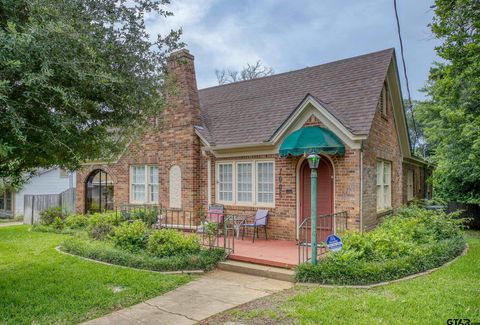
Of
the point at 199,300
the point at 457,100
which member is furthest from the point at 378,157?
the point at 199,300

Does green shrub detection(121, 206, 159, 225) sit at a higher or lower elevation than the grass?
higher

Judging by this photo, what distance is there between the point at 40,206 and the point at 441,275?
17.6 m

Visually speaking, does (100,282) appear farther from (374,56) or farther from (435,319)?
(374,56)

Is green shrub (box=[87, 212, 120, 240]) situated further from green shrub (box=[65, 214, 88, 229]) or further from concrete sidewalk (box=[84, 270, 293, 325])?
concrete sidewalk (box=[84, 270, 293, 325])

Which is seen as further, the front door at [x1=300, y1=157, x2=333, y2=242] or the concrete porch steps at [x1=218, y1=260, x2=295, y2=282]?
the front door at [x1=300, y1=157, x2=333, y2=242]

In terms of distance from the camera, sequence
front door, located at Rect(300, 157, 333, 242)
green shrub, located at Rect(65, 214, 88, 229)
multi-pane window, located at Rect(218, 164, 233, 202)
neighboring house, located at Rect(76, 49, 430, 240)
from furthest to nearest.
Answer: green shrub, located at Rect(65, 214, 88, 229) → multi-pane window, located at Rect(218, 164, 233, 202) → front door, located at Rect(300, 157, 333, 242) → neighboring house, located at Rect(76, 49, 430, 240)

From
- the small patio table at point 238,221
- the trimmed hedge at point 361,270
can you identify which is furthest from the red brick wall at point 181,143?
the trimmed hedge at point 361,270

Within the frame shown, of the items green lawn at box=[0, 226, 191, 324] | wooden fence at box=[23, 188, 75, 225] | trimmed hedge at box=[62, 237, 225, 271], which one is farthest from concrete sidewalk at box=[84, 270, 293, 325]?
wooden fence at box=[23, 188, 75, 225]

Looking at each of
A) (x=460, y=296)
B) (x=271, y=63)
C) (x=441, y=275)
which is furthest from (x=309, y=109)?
(x=271, y=63)

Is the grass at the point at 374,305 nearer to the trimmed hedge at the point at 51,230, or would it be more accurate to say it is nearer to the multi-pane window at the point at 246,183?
the multi-pane window at the point at 246,183

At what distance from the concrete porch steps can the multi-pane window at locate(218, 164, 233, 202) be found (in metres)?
3.77

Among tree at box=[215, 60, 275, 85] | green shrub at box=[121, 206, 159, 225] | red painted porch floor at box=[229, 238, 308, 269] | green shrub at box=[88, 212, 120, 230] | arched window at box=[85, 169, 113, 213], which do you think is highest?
tree at box=[215, 60, 275, 85]

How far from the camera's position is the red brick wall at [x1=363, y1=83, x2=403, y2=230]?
9.88 metres

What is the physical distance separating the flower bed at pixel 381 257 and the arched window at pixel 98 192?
11.5 meters
